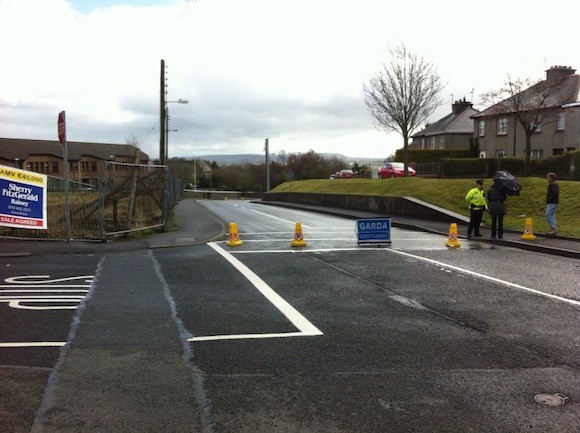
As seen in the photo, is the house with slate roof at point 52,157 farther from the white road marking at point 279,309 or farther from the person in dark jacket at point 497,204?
the white road marking at point 279,309

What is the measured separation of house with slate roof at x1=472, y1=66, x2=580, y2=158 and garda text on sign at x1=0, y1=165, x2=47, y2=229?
2636 cm

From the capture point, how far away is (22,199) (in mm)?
12883

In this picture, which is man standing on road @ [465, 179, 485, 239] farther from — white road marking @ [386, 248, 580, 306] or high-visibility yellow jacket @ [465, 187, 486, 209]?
white road marking @ [386, 248, 580, 306]

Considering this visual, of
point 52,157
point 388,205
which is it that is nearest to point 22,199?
point 388,205

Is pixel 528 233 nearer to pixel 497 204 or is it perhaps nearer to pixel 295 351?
pixel 497 204

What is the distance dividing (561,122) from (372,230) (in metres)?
31.0

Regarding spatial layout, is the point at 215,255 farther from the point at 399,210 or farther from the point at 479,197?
the point at 399,210

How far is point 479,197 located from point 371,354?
38.1ft

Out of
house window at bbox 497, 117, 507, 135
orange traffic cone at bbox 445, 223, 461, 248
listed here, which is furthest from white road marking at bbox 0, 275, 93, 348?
house window at bbox 497, 117, 507, 135

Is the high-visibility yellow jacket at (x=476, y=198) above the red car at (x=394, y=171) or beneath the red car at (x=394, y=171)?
beneath

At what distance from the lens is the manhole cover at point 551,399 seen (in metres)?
3.96

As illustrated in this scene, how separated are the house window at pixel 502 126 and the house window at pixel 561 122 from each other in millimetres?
5543

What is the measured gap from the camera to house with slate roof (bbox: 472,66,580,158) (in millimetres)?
35969

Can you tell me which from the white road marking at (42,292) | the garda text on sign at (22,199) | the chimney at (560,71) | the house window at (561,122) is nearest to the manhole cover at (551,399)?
the white road marking at (42,292)
